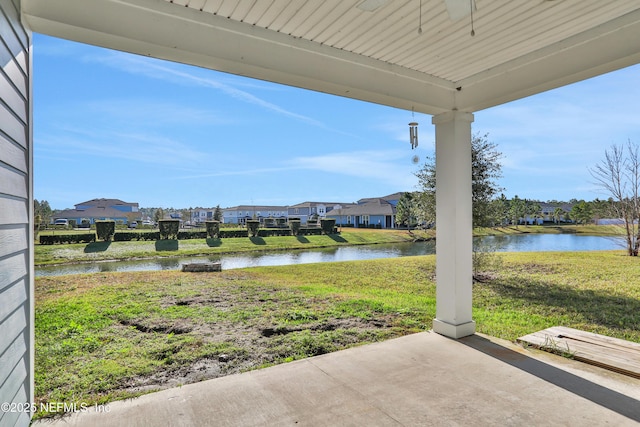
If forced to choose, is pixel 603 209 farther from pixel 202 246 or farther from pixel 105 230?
pixel 105 230

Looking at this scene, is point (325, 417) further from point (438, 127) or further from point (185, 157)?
point (185, 157)

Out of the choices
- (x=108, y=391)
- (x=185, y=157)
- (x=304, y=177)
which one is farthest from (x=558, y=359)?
(x=304, y=177)

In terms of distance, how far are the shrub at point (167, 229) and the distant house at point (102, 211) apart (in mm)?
13998

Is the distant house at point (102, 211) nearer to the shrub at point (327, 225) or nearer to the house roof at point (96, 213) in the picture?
the house roof at point (96, 213)

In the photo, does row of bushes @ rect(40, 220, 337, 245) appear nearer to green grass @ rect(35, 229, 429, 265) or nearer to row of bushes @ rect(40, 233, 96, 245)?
row of bushes @ rect(40, 233, 96, 245)

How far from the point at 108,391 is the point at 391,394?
2.01 meters

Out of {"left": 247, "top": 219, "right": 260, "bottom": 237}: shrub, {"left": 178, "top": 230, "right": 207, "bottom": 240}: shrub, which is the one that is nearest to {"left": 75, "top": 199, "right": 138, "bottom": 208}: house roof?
{"left": 178, "top": 230, "right": 207, "bottom": 240}: shrub

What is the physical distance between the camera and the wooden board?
265 cm

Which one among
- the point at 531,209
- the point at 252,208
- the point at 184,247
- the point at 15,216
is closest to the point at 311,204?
the point at 252,208

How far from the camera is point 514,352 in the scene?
9.81 ft

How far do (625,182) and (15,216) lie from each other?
11734 millimetres

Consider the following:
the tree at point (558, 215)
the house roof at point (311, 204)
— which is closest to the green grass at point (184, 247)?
the tree at point (558, 215)

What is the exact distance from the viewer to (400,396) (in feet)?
7.41

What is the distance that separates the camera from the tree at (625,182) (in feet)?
27.7
